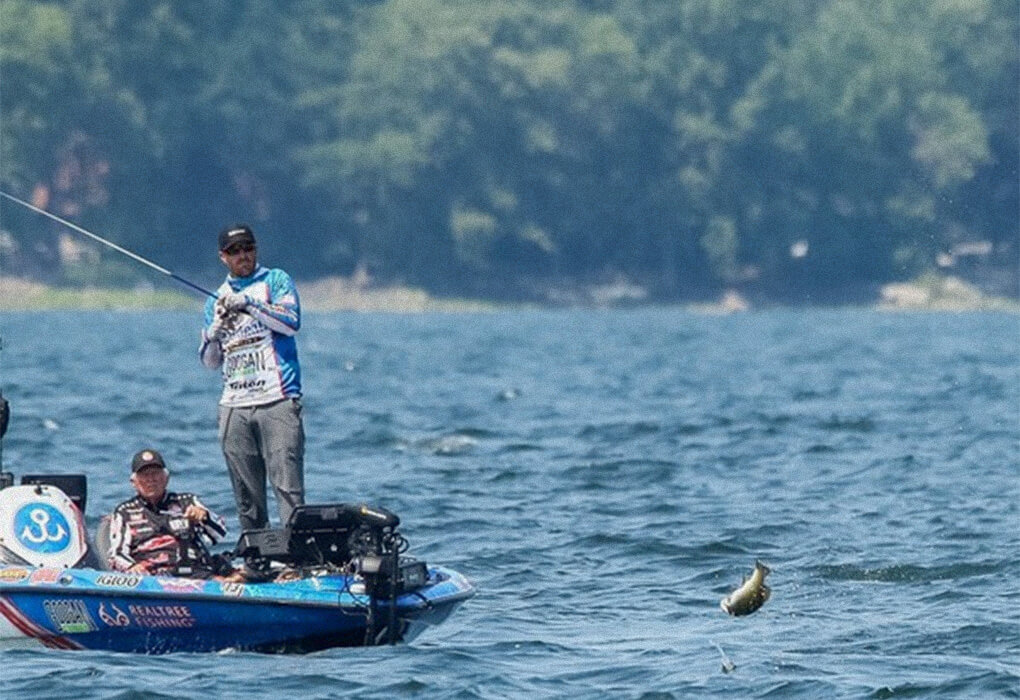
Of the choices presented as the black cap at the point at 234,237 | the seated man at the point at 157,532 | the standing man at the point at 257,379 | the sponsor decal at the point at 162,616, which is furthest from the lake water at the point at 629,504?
the black cap at the point at 234,237

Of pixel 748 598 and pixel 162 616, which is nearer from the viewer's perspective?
pixel 162 616

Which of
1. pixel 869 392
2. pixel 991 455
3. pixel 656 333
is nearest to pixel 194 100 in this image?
pixel 656 333

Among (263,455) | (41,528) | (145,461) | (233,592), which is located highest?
(263,455)

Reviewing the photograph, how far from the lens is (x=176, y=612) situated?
1467cm

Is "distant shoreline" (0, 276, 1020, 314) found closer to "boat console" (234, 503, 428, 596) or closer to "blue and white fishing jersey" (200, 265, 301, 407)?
"blue and white fishing jersey" (200, 265, 301, 407)

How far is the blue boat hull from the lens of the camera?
48.0 ft

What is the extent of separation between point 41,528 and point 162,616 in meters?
1.08

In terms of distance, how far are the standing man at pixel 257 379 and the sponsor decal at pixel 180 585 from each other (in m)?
1.05

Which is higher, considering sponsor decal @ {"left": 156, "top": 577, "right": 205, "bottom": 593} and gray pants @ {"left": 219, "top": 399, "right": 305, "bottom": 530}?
gray pants @ {"left": 219, "top": 399, "right": 305, "bottom": 530}

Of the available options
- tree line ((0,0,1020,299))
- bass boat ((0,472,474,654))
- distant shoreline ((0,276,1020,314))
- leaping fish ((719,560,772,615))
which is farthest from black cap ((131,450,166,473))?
tree line ((0,0,1020,299))

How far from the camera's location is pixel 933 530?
21422 millimetres

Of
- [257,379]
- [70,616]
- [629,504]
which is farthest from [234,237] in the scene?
[629,504]

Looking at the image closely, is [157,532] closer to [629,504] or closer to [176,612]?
[176,612]

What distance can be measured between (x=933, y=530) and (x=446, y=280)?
3234 inches
